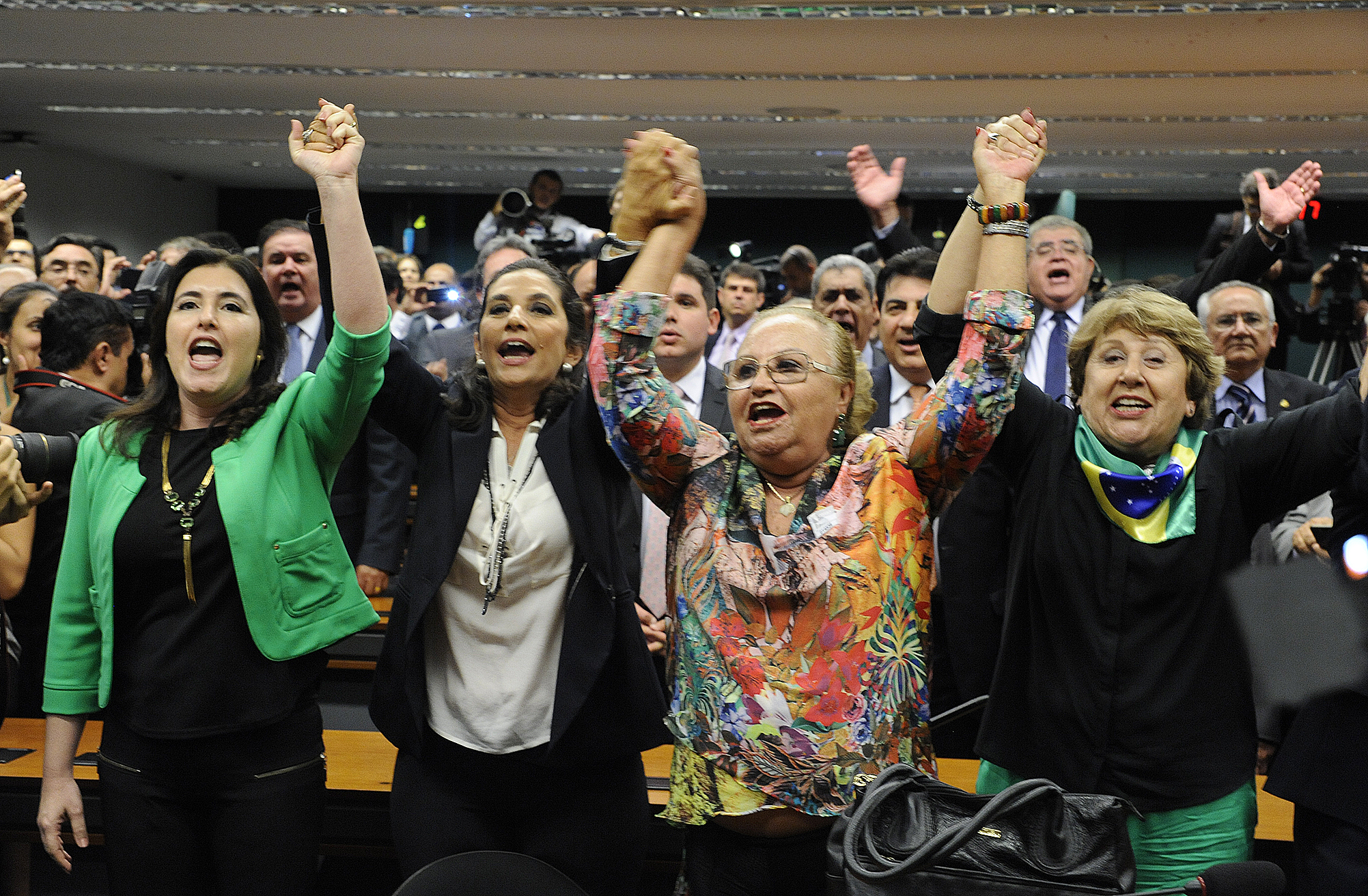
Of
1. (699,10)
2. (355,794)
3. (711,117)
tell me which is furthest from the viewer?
(711,117)

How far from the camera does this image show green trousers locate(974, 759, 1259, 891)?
1.58 metres

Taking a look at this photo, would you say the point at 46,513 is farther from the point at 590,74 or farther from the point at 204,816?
the point at 590,74

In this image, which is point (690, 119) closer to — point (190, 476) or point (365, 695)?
point (365, 695)

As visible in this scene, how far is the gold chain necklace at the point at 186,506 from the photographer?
5.70ft

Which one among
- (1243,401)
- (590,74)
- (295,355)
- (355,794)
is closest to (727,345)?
(295,355)

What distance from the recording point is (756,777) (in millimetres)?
1488

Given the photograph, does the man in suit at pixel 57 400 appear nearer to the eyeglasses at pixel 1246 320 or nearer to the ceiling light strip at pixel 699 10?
the eyeglasses at pixel 1246 320

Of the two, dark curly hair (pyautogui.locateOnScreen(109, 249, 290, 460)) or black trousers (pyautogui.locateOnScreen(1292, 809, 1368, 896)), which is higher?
dark curly hair (pyautogui.locateOnScreen(109, 249, 290, 460))

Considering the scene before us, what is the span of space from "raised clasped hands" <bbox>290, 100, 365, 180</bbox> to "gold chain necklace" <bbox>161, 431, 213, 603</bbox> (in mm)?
469

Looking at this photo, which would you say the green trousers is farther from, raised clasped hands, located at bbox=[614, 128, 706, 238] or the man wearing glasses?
the man wearing glasses

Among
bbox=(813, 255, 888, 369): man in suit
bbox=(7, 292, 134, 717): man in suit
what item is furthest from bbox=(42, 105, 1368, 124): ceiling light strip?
bbox=(7, 292, 134, 717): man in suit

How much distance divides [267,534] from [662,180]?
759 millimetres

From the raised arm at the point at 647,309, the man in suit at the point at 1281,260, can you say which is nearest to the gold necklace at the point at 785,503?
the raised arm at the point at 647,309

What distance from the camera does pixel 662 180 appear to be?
61.7 inches
